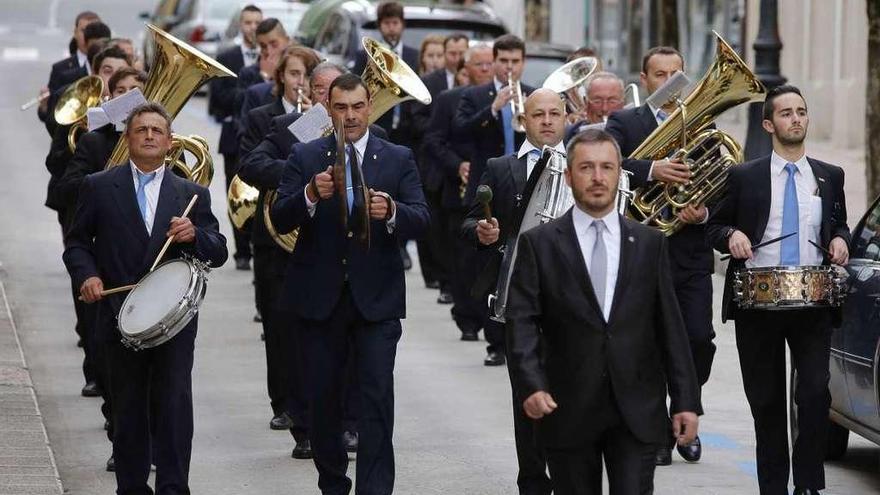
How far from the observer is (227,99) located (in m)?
16.8

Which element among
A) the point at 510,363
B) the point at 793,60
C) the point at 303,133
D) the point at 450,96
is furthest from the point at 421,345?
the point at 793,60

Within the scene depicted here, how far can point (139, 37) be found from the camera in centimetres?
4491

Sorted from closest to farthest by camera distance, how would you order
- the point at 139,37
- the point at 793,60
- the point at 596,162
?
the point at 596,162
the point at 793,60
the point at 139,37

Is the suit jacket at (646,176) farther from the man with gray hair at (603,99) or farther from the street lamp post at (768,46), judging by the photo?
the street lamp post at (768,46)

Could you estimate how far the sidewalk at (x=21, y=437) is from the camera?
966 centimetres

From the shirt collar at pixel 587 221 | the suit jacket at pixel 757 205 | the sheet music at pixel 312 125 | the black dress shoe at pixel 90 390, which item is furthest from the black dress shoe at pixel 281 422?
the shirt collar at pixel 587 221

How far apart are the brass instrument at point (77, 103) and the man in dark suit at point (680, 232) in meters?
3.16

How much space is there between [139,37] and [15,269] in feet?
88.9

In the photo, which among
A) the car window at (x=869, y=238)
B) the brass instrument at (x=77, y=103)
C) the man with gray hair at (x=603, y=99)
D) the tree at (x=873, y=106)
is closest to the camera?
the car window at (x=869, y=238)

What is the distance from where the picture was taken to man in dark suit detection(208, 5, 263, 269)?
16828 mm

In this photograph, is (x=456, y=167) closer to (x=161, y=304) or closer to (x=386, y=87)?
(x=386, y=87)

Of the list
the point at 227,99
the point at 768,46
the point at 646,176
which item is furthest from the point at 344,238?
the point at 768,46

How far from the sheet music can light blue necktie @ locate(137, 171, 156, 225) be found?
1.02m

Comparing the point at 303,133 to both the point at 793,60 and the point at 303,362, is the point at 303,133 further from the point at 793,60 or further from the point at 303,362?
the point at 793,60
